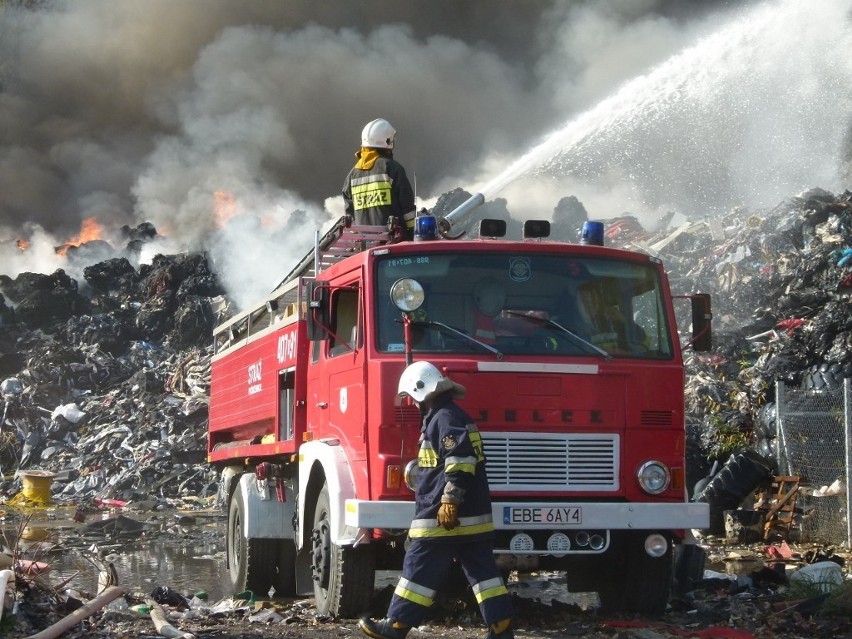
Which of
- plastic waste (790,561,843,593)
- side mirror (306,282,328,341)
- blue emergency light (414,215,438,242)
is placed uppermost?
blue emergency light (414,215,438,242)

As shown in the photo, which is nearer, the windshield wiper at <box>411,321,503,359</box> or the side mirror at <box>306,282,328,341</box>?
the windshield wiper at <box>411,321,503,359</box>

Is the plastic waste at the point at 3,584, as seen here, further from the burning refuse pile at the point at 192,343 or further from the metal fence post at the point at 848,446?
the burning refuse pile at the point at 192,343

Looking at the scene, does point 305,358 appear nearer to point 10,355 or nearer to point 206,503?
point 206,503

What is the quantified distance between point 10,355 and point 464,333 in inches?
779

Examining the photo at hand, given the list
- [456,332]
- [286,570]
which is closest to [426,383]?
[456,332]

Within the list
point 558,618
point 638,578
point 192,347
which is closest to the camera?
point 638,578

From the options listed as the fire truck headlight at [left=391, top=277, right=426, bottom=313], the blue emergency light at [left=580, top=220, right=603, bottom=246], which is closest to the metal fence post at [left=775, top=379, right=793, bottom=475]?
the blue emergency light at [left=580, top=220, right=603, bottom=246]

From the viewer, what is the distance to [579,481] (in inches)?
247

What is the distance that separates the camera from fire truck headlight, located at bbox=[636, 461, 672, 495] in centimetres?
631

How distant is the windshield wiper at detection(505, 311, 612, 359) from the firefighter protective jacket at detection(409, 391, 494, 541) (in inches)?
43.3

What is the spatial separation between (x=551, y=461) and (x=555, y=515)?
11.8 inches

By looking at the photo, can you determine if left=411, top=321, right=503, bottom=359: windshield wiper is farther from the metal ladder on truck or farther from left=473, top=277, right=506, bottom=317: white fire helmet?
the metal ladder on truck

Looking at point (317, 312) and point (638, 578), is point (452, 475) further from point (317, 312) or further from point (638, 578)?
point (638, 578)

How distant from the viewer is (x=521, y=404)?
621cm
